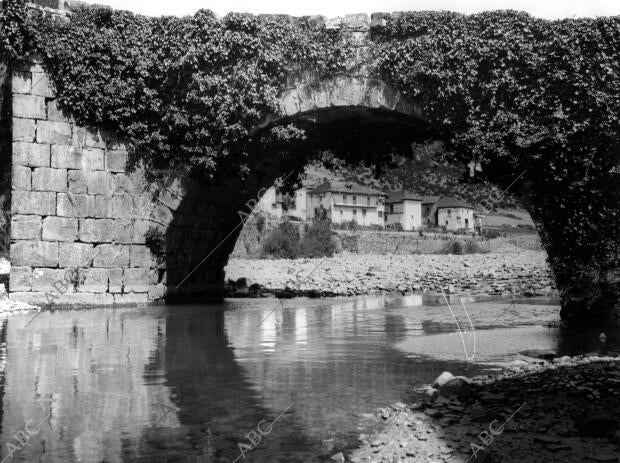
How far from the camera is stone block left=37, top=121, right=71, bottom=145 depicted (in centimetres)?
1516

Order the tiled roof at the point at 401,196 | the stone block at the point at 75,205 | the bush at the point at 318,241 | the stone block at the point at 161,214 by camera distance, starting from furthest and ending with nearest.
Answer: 1. the tiled roof at the point at 401,196
2. the bush at the point at 318,241
3. the stone block at the point at 161,214
4. the stone block at the point at 75,205

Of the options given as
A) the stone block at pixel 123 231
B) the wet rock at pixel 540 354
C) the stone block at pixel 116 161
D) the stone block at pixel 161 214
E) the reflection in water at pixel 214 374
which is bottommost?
the reflection in water at pixel 214 374

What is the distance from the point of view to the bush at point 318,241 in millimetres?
38781

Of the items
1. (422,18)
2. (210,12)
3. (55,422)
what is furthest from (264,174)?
(55,422)

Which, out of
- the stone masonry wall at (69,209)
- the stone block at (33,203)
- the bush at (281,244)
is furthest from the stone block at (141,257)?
the bush at (281,244)

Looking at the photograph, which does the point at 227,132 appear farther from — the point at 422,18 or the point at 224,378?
the point at 224,378

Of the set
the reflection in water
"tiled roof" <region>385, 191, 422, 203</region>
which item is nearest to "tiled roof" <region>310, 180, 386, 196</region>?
"tiled roof" <region>385, 191, 422, 203</region>

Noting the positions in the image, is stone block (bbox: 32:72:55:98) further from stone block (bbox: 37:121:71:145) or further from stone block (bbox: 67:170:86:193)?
stone block (bbox: 67:170:86:193)

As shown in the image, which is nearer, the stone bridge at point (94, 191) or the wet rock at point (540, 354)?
the wet rock at point (540, 354)

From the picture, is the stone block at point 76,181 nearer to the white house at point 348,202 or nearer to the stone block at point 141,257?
the stone block at point 141,257

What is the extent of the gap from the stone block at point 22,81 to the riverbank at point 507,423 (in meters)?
12.2

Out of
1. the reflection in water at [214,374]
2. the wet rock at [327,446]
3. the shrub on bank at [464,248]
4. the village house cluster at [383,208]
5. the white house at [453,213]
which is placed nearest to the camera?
the wet rock at [327,446]

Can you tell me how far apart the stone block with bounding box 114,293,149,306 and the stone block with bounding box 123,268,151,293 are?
11cm

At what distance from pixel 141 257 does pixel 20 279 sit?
2.49m
